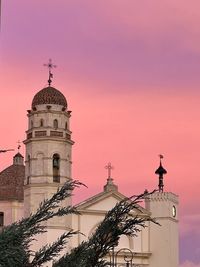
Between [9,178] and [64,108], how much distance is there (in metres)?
14.0

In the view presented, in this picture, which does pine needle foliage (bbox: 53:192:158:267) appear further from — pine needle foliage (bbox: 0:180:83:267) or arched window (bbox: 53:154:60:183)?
arched window (bbox: 53:154:60:183)

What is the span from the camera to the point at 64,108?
1933 inches

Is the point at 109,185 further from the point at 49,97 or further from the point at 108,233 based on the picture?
the point at 108,233

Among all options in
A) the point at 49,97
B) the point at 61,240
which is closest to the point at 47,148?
the point at 49,97

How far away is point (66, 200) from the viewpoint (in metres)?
45.3

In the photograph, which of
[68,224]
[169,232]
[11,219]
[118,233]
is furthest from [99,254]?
[11,219]

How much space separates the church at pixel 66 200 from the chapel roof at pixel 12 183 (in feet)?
28.8

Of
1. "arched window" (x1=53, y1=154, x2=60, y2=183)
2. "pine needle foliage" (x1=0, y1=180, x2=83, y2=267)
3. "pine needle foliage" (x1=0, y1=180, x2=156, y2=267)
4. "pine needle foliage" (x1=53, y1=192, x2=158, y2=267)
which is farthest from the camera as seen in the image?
"arched window" (x1=53, y1=154, x2=60, y2=183)

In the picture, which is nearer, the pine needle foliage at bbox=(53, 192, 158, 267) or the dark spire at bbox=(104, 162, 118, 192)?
the pine needle foliage at bbox=(53, 192, 158, 267)

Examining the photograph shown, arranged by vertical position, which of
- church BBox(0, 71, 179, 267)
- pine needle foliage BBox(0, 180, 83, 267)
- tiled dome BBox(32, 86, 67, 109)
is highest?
tiled dome BBox(32, 86, 67, 109)

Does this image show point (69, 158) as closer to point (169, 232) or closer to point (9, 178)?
point (169, 232)

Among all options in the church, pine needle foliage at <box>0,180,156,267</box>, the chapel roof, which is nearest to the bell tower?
the church

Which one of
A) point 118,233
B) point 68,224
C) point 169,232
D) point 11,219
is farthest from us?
point 11,219

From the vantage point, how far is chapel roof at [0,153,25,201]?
60381 millimetres
